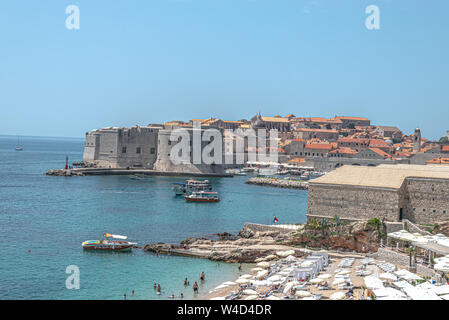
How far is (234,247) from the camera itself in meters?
20.7

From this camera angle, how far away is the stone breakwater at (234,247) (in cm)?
1964

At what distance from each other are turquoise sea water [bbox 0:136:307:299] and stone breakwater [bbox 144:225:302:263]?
2.24 feet

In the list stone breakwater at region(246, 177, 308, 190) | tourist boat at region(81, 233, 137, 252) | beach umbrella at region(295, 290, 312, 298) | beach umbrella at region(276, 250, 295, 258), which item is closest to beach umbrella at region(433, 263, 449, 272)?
beach umbrella at region(295, 290, 312, 298)

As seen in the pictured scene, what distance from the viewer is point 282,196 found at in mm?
44562

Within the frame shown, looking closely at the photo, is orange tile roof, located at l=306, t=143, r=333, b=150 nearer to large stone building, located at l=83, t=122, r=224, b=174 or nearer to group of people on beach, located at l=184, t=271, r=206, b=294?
large stone building, located at l=83, t=122, r=224, b=174

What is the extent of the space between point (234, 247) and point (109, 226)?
9.09m

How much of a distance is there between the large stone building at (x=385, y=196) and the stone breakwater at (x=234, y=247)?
2.31 meters

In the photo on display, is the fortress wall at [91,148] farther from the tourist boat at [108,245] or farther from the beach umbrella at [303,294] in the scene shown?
the beach umbrella at [303,294]

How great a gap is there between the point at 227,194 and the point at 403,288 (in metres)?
32.3

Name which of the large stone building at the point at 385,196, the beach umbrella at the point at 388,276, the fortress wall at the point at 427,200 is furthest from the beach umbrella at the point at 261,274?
the fortress wall at the point at 427,200

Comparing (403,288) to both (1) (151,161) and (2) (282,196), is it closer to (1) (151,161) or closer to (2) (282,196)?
(2) (282,196)

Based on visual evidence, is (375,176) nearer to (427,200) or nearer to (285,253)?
(427,200)

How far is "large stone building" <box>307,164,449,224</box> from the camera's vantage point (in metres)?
20.2

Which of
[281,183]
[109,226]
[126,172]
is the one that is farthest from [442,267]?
[126,172]
